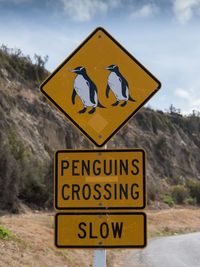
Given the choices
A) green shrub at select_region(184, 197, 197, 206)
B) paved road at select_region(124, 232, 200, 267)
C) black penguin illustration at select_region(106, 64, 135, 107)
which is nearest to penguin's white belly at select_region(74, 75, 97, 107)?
black penguin illustration at select_region(106, 64, 135, 107)

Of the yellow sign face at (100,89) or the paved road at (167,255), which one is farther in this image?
the paved road at (167,255)

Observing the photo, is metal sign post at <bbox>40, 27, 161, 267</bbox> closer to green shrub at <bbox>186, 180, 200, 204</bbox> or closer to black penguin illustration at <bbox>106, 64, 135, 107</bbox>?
black penguin illustration at <bbox>106, 64, 135, 107</bbox>

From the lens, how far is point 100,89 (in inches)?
194

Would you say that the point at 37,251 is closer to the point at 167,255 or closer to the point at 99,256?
the point at 167,255

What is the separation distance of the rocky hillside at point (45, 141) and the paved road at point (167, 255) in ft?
27.6

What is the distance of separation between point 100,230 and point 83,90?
3.96 feet

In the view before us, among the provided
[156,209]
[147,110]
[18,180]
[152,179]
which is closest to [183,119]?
[147,110]

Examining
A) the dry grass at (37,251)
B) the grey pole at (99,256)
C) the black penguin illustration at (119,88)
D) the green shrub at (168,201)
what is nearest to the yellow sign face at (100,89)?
the black penguin illustration at (119,88)

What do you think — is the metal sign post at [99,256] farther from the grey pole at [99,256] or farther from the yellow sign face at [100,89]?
the yellow sign face at [100,89]

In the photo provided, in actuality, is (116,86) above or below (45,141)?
below

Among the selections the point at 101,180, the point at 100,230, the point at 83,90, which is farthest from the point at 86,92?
the point at 100,230

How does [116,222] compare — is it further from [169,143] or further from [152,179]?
[169,143]

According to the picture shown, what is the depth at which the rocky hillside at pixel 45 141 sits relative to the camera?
31469 mm

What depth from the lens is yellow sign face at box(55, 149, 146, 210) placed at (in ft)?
15.6
